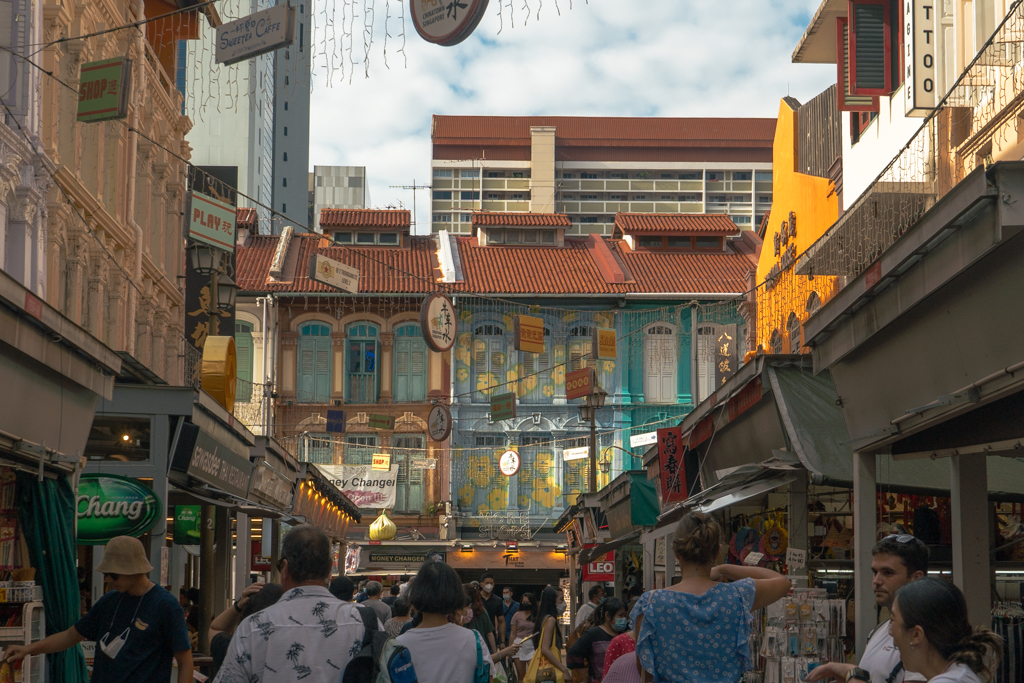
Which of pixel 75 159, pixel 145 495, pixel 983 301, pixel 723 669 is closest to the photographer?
pixel 723 669

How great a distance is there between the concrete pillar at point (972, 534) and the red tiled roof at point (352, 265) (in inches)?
1208

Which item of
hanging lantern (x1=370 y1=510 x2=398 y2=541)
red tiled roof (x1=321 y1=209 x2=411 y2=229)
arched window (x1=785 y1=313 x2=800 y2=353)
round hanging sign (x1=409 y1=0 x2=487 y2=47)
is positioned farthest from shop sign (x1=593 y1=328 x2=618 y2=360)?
round hanging sign (x1=409 y1=0 x2=487 y2=47)

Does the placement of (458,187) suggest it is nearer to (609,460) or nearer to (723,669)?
(609,460)

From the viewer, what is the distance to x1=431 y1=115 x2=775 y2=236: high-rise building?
263 feet

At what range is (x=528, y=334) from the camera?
30.5m

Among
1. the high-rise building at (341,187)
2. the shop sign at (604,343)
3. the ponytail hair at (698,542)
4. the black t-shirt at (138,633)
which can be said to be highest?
the high-rise building at (341,187)

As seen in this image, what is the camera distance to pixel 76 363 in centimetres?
1038

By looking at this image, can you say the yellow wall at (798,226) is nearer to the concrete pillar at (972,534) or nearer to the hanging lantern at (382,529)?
the concrete pillar at (972,534)

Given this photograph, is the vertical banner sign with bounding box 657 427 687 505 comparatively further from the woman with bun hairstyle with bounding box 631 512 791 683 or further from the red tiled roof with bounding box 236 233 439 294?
the red tiled roof with bounding box 236 233 439 294

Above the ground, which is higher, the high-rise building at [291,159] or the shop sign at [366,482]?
the high-rise building at [291,159]

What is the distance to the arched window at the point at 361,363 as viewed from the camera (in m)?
39.7

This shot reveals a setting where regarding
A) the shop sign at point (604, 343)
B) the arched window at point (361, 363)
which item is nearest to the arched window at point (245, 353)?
the arched window at point (361, 363)

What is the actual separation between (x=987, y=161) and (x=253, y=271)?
34.3m

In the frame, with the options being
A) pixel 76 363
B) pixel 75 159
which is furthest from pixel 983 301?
pixel 75 159
